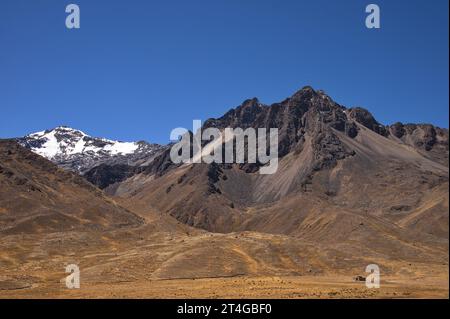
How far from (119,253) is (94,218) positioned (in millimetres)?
48677

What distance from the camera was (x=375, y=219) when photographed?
635 feet

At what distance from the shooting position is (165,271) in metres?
93.7

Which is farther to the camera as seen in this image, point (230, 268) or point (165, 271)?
point (230, 268)

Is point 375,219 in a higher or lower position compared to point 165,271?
higher
